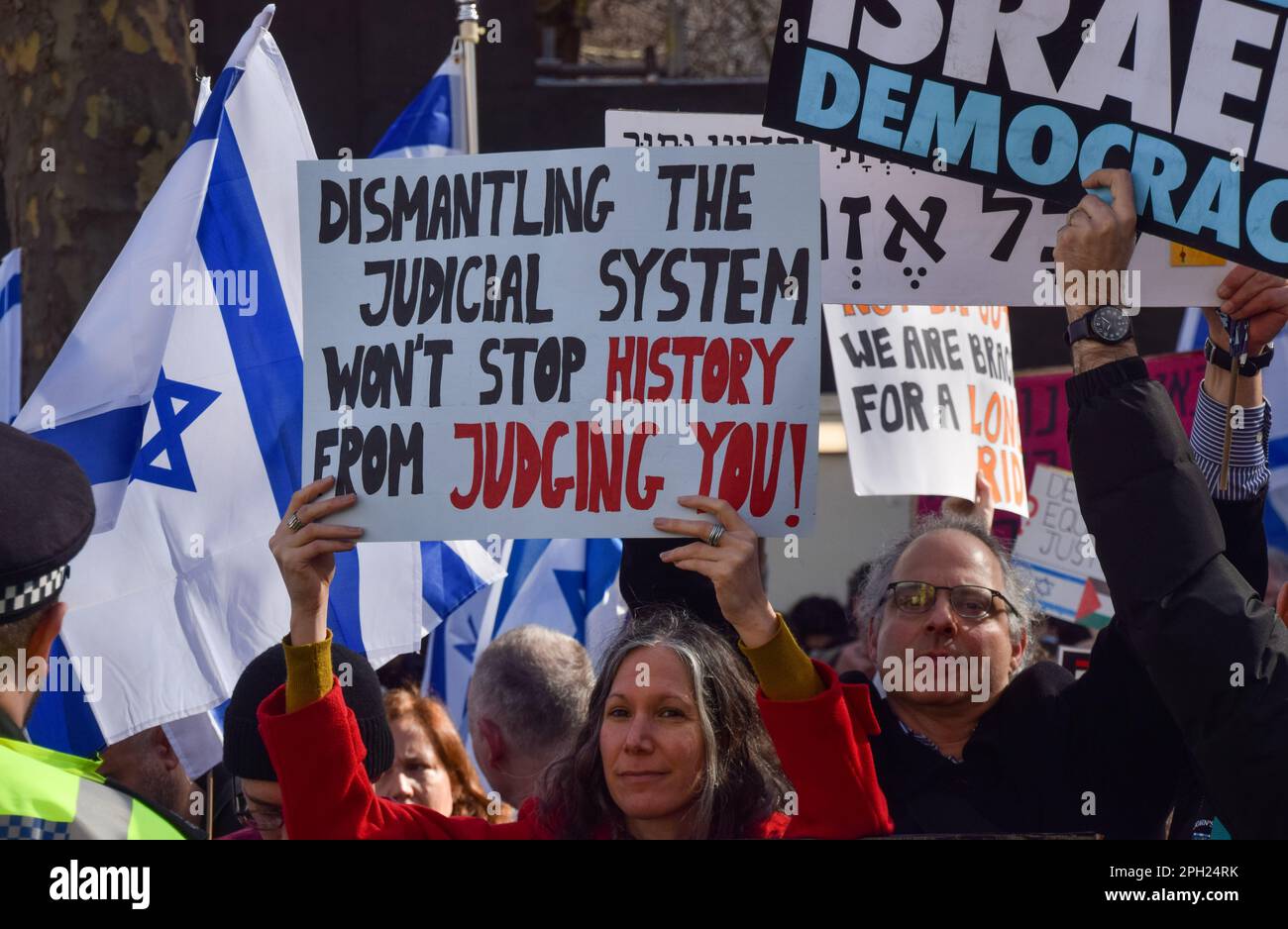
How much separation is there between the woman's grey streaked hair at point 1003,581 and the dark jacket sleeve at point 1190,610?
3.45 ft

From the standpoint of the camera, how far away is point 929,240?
3283mm

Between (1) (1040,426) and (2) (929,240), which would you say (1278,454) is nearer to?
(1) (1040,426)

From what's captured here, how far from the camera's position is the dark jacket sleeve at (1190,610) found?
205 cm

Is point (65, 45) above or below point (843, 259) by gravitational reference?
above

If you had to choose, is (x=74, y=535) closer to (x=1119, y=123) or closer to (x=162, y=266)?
(x=1119, y=123)

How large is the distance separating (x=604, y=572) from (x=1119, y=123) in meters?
2.52

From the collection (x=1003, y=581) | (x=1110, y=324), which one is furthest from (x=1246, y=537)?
(x=1110, y=324)

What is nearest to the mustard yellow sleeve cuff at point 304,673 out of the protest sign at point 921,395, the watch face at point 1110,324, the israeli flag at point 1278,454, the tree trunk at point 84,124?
the watch face at point 1110,324

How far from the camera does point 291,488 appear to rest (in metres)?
4.01

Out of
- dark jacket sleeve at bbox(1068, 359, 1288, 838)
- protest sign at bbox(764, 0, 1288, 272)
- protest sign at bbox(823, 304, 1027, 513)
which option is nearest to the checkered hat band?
dark jacket sleeve at bbox(1068, 359, 1288, 838)

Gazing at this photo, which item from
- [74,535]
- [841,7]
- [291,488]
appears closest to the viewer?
[74,535]

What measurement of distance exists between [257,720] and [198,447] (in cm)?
114

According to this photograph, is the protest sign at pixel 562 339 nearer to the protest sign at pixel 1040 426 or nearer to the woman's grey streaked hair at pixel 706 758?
the woman's grey streaked hair at pixel 706 758
